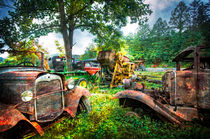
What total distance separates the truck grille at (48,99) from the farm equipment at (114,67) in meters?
5.50

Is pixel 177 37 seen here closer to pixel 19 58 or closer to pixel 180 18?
pixel 180 18

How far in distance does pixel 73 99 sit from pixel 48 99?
2.36 feet

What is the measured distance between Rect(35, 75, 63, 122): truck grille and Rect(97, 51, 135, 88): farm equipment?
18.1ft

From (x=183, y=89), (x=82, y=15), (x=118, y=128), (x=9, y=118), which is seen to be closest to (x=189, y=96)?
(x=183, y=89)

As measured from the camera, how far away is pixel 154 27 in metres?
34.3

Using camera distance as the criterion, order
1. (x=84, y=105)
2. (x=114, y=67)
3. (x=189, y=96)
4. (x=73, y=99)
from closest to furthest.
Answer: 1. (x=189, y=96)
2. (x=73, y=99)
3. (x=84, y=105)
4. (x=114, y=67)

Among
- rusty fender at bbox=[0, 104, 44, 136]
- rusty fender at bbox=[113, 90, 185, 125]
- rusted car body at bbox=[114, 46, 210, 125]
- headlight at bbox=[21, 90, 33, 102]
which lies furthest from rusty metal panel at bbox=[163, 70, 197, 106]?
headlight at bbox=[21, 90, 33, 102]

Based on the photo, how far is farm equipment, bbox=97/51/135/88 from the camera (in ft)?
26.9

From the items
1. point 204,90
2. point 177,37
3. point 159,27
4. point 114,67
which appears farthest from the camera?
point 159,27

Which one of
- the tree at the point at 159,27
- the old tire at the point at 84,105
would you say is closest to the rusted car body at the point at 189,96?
the old tire at the point at 84,105

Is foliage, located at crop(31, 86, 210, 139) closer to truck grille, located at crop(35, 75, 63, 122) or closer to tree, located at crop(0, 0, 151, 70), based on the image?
truck grille, located at crop(35, 75, 63, 122)

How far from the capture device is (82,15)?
1001 centimetres

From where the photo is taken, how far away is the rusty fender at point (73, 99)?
287cm

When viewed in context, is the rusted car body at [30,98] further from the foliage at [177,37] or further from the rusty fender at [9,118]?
the foliage at [177,37]
